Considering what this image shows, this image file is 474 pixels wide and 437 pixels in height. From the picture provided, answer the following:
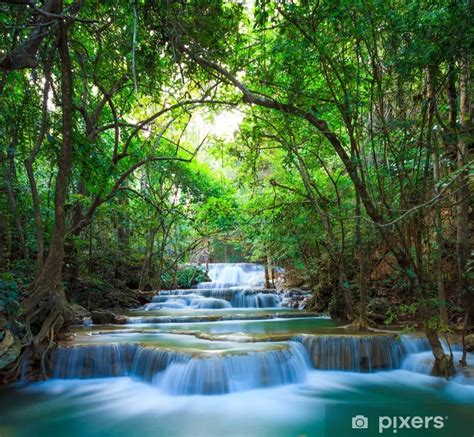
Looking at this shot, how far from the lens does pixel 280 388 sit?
581cm

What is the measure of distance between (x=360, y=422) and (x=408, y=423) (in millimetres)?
591

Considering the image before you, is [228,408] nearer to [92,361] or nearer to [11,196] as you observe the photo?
[92,361]

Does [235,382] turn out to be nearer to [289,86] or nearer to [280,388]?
[280,388]

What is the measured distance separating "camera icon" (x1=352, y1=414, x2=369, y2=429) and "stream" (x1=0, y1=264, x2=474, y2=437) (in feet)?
0.12

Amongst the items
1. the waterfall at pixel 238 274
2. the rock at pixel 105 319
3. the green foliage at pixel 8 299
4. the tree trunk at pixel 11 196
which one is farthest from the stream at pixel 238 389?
the waterfall at pixel 238 274

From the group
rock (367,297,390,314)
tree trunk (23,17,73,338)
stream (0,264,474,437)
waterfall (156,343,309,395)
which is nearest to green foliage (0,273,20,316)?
tree trunk (23,17,73,338)

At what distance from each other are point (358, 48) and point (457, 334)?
18.6 ft

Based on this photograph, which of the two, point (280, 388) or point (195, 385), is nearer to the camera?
point (195, 385)

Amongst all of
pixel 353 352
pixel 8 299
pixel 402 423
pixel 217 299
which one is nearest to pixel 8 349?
pixel 8 299

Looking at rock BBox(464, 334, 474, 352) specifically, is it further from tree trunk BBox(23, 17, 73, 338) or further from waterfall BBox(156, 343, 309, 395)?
tree trunk BBox(23, 17, 73, 338)

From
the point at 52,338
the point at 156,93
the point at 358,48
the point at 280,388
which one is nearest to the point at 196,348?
the point at 280,388

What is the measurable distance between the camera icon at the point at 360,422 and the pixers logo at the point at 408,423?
6.7 inches

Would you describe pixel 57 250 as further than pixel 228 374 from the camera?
No

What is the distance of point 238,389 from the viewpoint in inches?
218
